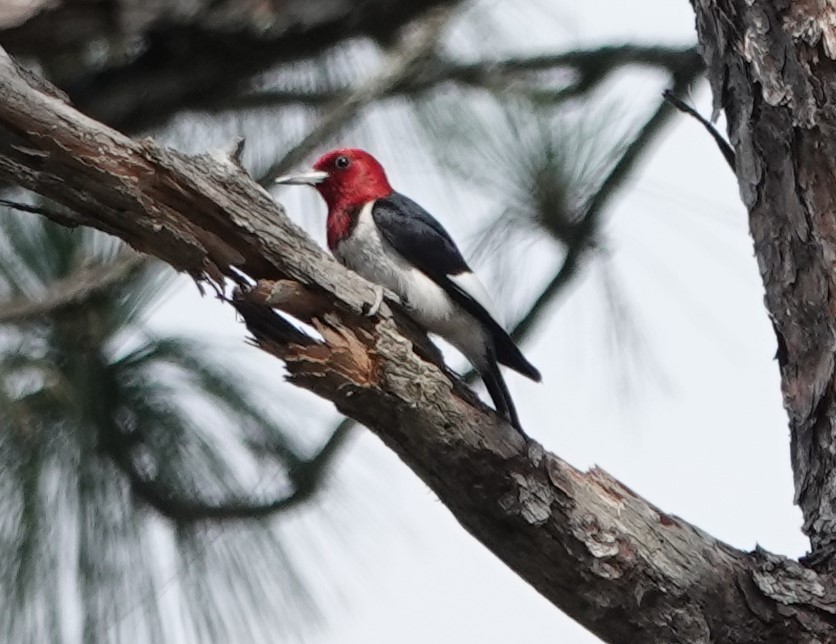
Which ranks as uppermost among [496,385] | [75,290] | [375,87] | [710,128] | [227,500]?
[710,128]

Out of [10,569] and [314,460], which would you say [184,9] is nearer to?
[314,460]

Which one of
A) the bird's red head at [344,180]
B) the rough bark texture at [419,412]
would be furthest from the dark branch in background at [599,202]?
the rough bark texture at [419,412]

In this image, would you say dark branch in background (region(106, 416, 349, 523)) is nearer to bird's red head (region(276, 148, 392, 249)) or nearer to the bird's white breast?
the bird's white breast

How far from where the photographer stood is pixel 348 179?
2418 millimetres

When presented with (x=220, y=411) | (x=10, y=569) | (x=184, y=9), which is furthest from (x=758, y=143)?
(x=10, y=569)

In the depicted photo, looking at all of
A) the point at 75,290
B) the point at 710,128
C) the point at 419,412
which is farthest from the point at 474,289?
the point at 419,412

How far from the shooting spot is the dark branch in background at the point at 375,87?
85.9 inches

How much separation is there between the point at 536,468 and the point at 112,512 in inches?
44.3

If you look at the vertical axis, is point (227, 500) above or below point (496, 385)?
below

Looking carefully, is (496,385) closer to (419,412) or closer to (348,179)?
(348,179)

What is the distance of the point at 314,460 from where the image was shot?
2256 millimetres

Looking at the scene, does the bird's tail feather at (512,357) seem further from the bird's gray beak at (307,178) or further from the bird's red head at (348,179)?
the bird's gray beak at (307,178)

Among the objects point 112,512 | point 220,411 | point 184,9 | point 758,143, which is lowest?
point 112,512

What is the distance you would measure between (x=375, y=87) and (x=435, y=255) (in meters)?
0.32
